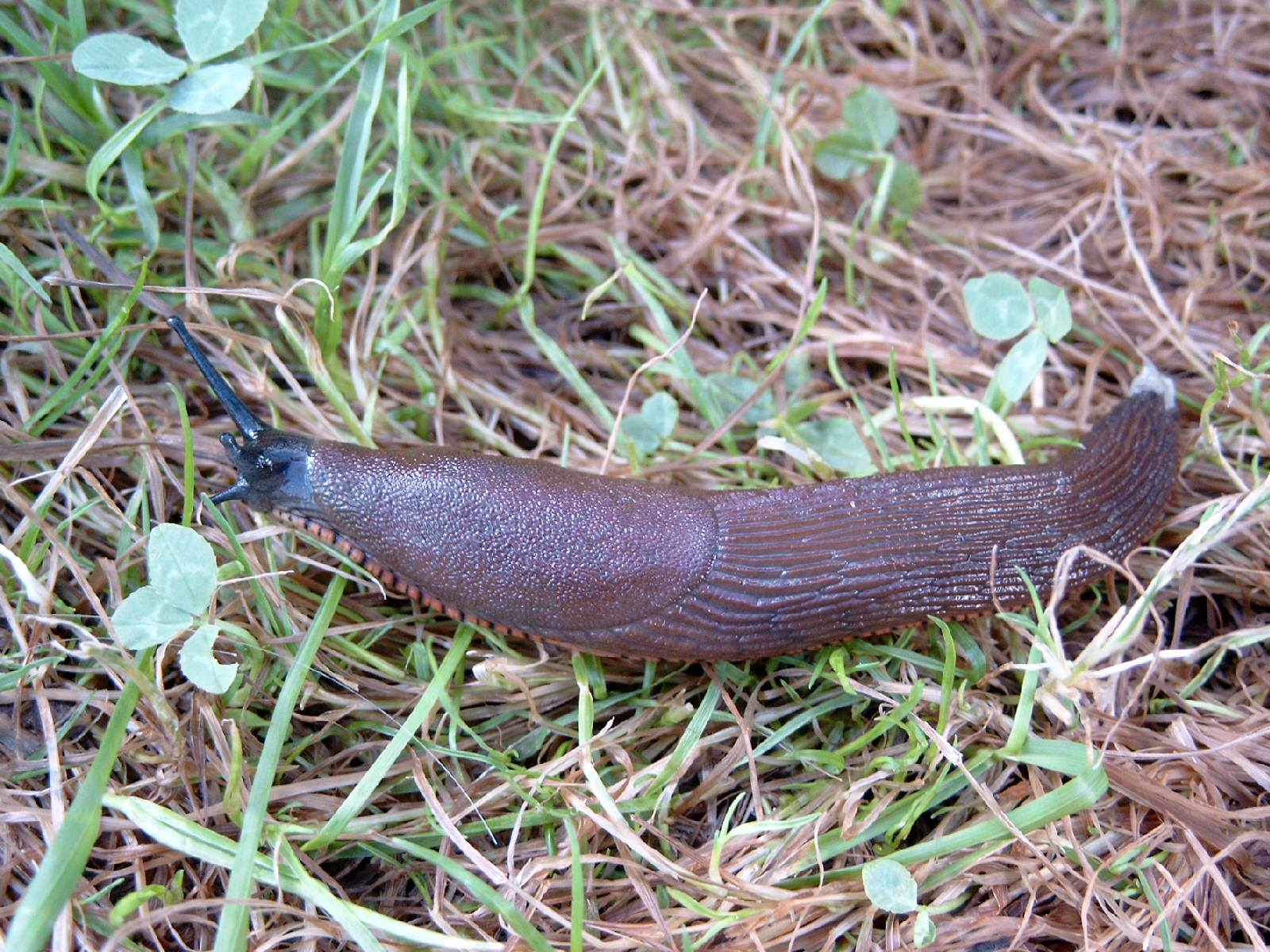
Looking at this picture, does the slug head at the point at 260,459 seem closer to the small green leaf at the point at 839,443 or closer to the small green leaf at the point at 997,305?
the small green leaf at the point at 839,443

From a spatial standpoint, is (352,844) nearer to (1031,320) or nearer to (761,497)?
(761,497)

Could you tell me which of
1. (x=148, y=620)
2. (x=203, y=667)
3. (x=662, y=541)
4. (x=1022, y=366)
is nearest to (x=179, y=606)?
(x=148, y=620)

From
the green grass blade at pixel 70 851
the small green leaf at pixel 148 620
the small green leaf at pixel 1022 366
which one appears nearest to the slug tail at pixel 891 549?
the small green leaf at pixel 1022 366

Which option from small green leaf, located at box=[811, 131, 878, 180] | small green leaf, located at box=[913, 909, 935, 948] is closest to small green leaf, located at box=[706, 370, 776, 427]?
small green leaf, located at box=[811, 131, 878, 180]

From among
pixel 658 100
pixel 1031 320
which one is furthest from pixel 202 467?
pixel 1031 320

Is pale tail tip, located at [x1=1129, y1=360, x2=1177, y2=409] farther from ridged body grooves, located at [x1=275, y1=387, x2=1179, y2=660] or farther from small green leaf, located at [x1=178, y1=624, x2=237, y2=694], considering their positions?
small green leaf, located at [x1=178, y1=624, x2=237, y2=694]
